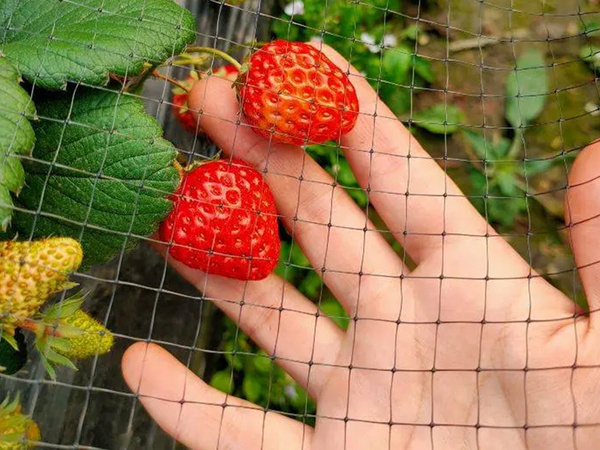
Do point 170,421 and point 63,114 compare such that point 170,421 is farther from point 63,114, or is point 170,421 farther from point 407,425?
point 63,114

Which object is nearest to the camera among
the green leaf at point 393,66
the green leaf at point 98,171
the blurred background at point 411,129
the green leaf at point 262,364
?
the green leaf at point 98,171

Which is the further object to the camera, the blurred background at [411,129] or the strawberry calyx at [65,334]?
the blurred background at [411,129]

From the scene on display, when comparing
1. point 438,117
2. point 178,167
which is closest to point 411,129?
point 438,117

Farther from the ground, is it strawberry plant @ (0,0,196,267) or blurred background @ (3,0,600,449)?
strawberry plant @ (0,0,196,267)

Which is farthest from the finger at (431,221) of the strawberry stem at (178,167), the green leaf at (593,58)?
the green leaf at (593,58)

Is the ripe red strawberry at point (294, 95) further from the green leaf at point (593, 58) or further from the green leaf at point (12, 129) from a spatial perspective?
the green leaf at point (593, 58)

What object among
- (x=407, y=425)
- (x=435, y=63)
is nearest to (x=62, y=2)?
(x=407, y=425)

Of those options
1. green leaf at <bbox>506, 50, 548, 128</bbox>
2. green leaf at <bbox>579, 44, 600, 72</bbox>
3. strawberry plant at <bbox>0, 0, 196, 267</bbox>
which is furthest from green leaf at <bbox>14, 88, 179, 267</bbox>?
green leaf at <bbox>579, 44, 600, 72</bbox>

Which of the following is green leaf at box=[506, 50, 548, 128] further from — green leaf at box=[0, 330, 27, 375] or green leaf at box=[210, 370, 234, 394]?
green leaf at box=[0, 330, 27, 375]
